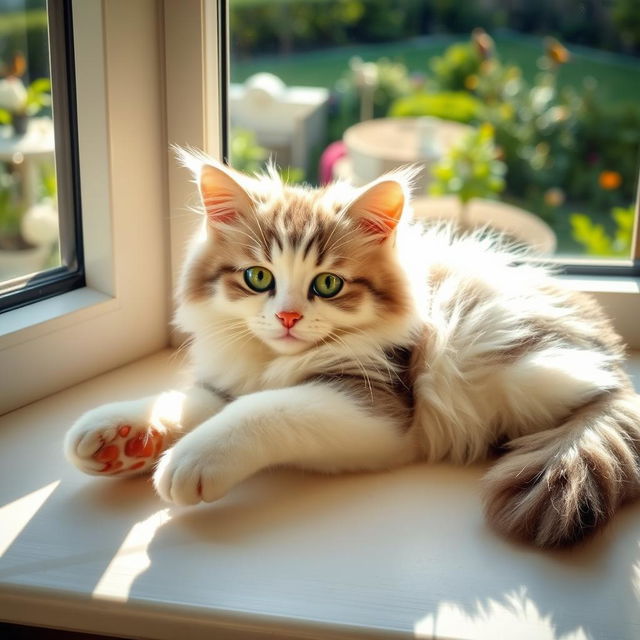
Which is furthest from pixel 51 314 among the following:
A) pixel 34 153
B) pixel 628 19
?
pixel 628 19

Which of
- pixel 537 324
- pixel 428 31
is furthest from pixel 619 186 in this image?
pixel 537 324

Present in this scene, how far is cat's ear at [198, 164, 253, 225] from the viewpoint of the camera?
123cm

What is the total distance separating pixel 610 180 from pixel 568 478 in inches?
76.8

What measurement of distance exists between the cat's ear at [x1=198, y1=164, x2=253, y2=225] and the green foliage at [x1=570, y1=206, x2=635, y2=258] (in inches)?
47.0

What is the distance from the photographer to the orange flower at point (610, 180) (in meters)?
2.68

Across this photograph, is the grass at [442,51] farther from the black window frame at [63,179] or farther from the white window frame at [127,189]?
the black window frame at [63,179]

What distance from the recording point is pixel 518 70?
2801 mm

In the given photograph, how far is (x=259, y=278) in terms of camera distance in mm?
1223

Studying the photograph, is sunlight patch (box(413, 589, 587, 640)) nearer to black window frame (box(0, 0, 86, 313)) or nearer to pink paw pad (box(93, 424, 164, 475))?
pink paw pad (box(93, 424, 164, 475))

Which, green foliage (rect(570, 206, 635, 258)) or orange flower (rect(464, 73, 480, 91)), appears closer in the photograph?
green foliage (rect(570, 206, 635, 258))

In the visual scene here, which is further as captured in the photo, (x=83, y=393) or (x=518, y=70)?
(x=518, y=70)

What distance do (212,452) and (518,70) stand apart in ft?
7.39

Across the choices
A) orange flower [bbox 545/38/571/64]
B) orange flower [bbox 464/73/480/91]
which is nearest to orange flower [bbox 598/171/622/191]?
orange flower [bbox 545/38/571/64]

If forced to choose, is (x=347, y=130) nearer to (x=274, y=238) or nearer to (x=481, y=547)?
(x=274, y=238)
